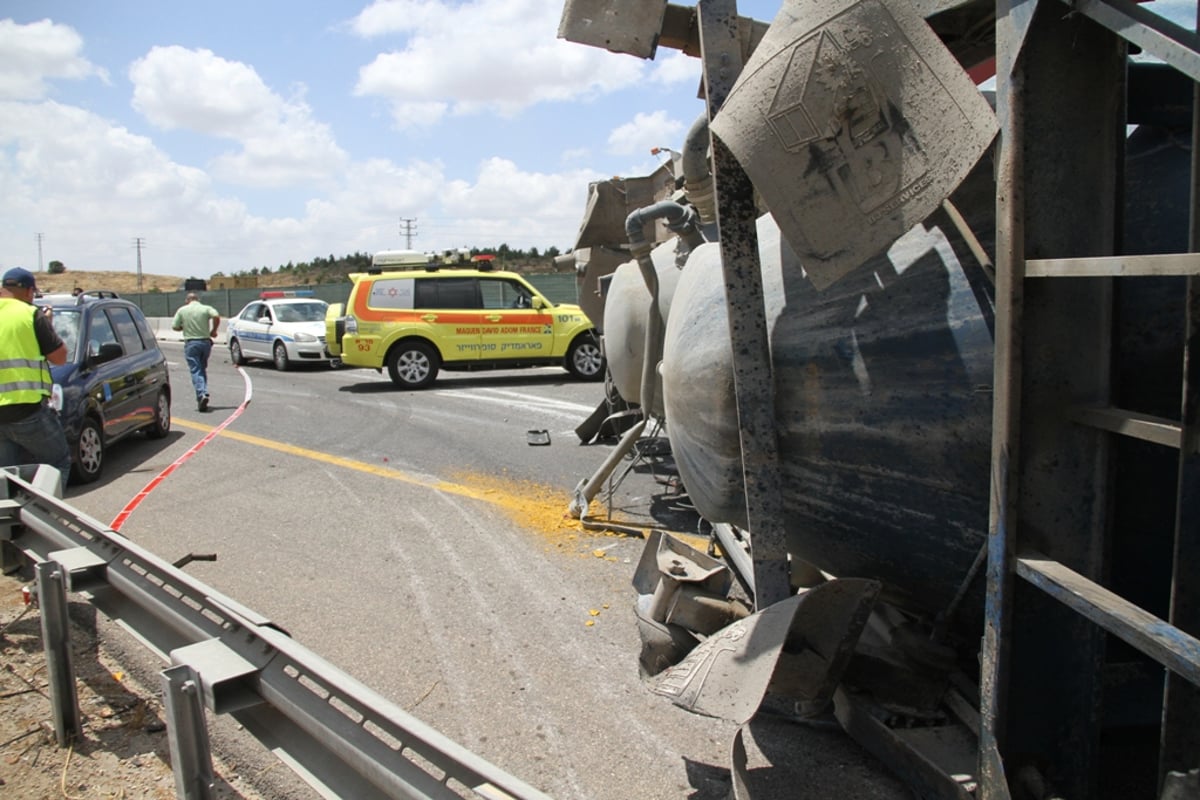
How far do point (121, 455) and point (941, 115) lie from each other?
9777 mm

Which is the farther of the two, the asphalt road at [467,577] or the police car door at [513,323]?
the police car door at [513,323]

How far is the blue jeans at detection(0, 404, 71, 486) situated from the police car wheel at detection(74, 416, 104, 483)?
173 cm

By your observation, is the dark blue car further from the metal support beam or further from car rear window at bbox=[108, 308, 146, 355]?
the metal support beam

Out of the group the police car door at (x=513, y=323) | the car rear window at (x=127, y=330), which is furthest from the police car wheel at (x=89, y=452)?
the police car door at (x=513, y=323)

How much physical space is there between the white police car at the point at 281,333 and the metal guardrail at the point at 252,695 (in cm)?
1583

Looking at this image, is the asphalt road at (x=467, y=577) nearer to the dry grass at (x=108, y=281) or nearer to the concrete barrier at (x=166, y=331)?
the concrete barrier at (x=166, y=331)

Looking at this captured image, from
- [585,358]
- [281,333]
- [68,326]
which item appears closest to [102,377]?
[68,326]

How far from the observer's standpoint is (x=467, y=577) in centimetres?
507

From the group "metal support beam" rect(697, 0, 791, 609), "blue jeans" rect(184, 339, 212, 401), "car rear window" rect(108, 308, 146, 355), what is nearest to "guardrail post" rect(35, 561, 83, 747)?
"metal support beam" rect(697, 0, 791, 609)

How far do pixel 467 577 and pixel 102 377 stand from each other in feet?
17.7

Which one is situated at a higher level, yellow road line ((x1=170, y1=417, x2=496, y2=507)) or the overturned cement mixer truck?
the overturned cement mixer truck

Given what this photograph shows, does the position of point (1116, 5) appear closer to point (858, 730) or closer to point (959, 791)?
point (959, 791)

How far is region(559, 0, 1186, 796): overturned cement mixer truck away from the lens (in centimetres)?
176

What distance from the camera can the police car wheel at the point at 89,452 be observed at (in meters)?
7.73
